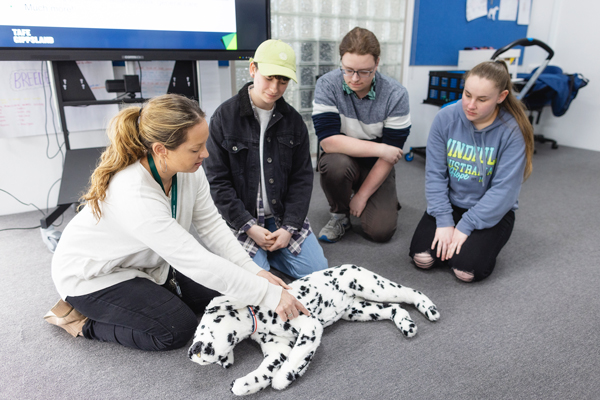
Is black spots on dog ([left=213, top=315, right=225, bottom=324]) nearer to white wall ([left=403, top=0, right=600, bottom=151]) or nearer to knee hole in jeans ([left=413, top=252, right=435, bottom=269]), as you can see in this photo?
knee hole in jeans ([left=413, top=252, right=435, bottom=269])

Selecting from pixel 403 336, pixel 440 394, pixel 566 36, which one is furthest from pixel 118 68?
pixel 566 36

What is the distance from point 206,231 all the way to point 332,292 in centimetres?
46

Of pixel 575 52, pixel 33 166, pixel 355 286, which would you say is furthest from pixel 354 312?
pixel 575 52

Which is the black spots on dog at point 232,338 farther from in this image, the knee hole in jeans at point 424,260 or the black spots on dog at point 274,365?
the knee hole in jeans at point 424,260

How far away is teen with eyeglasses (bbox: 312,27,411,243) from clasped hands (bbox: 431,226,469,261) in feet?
1.08

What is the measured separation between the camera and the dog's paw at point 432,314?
1.36 m

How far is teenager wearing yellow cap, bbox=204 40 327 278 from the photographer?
1.52 m

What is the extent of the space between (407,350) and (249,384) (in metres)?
0.50

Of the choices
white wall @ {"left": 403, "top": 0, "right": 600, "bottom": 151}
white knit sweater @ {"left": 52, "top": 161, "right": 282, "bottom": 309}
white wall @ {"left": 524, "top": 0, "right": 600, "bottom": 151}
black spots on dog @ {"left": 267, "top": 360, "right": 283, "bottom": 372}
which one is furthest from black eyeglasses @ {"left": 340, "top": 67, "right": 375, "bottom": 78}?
white wall @ {"left": 524, "top": 0, "right": 600, "bottom": 151}

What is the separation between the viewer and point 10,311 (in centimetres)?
147

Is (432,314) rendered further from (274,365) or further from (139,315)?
(139,315)

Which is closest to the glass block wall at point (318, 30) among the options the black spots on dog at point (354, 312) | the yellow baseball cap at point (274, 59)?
the yellow baseball cap at point (274, 59)

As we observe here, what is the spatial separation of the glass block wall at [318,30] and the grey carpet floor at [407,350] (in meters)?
1.52

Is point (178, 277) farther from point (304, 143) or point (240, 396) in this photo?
point (304, 143)
